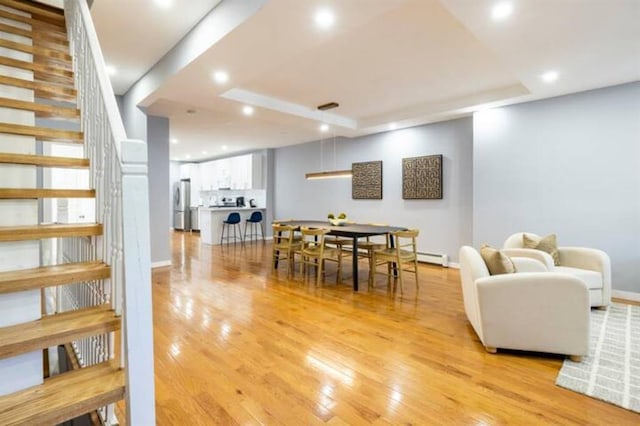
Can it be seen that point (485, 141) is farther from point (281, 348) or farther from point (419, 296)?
point (281, 348)

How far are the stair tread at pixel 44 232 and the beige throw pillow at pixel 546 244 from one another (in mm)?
4186

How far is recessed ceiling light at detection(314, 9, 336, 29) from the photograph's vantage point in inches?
93.4

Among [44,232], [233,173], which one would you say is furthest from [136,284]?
[233,173]

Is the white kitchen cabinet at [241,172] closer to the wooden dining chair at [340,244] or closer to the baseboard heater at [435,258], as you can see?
the wooden dining chair at [340,244]

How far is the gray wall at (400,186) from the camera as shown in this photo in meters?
5.51

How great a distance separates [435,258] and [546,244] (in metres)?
2.22

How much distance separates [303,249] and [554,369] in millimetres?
3266

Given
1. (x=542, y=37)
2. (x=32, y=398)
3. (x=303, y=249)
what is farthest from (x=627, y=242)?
(x=32, y=398)

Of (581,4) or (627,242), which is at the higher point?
(581,4)

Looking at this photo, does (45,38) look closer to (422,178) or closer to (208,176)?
(422,178)

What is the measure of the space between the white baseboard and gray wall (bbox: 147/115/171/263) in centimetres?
650

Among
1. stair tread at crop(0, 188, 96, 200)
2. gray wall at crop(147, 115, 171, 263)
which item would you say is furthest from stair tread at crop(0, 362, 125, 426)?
gray wall at crop(147, 115, 171, 263)

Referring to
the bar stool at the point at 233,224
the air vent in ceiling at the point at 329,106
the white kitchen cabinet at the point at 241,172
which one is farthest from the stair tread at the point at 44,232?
the white kitchen cabinet at the point at 241,172

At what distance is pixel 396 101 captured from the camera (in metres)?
5.14
